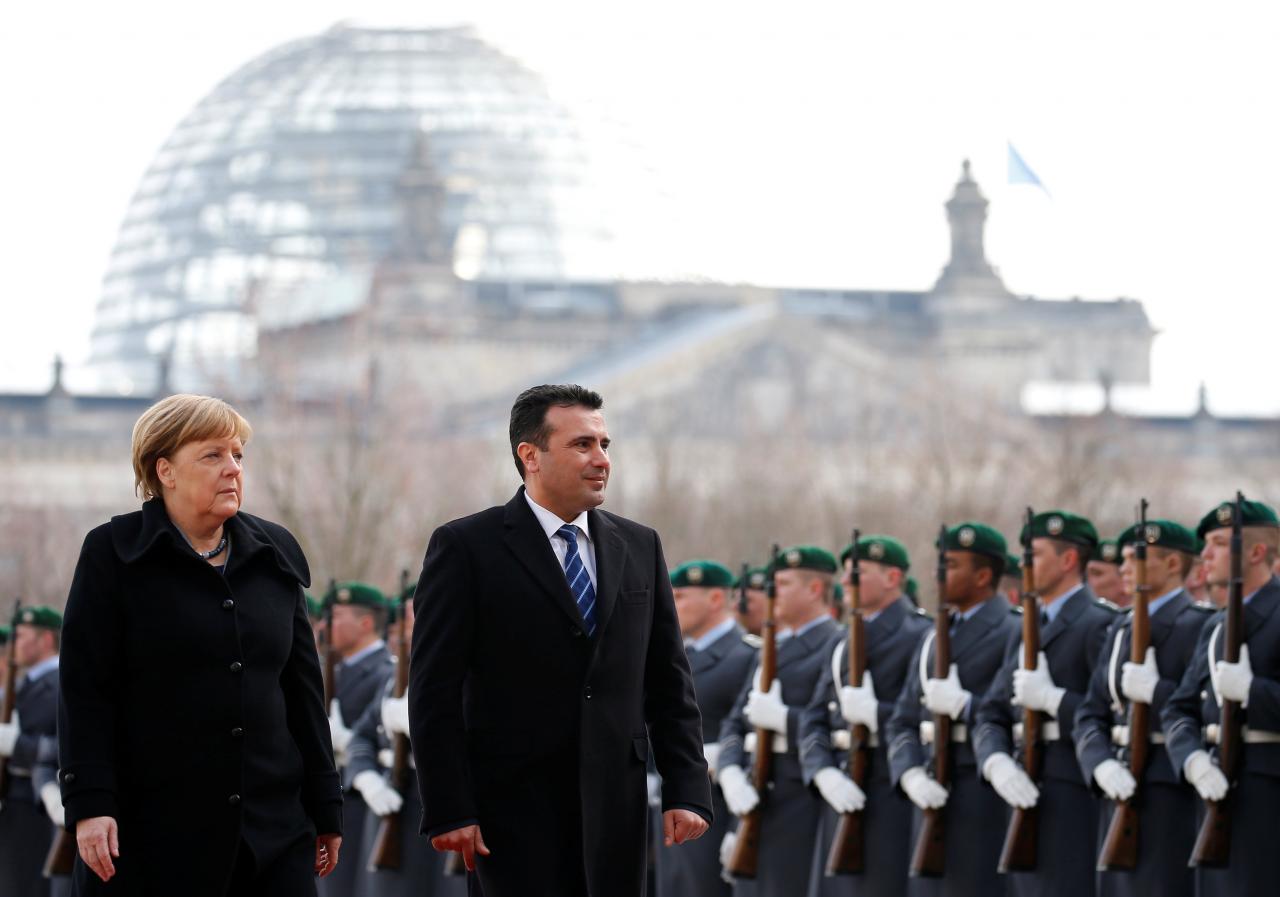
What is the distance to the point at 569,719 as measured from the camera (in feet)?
30.9

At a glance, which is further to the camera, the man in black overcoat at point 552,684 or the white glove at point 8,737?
the white glove at point 8,737

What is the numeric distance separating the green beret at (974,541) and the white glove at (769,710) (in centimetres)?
126

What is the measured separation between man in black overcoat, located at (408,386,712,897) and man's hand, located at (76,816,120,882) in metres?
0.97

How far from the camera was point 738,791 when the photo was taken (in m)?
14.8

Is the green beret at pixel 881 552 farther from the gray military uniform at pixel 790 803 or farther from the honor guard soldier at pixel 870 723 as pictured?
the gray military uniform at pixel 790 803

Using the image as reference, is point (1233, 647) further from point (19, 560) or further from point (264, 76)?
point (264, 76)

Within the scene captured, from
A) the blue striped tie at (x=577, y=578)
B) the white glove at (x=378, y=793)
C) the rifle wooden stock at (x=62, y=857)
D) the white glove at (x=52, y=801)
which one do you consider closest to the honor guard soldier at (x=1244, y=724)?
the blue striped tie at (x=577, y=578)

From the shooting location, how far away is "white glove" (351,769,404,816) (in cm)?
1627

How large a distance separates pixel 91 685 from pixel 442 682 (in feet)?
3.54

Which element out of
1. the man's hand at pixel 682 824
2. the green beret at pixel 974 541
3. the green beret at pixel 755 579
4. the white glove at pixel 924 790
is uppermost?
the green beret at pixel 974 541

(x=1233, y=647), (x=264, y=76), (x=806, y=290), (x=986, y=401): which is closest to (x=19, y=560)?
(x=986, y=401)

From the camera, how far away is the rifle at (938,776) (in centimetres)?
1345

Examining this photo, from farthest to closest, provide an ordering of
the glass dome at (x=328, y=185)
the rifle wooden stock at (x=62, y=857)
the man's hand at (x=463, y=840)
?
the glass dome at (x=328, y=185)
the rifle wooden stock at (x=62, y=857)
the man's hand at (x=463, y=840)

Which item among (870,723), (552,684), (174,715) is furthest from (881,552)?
(174,715)
